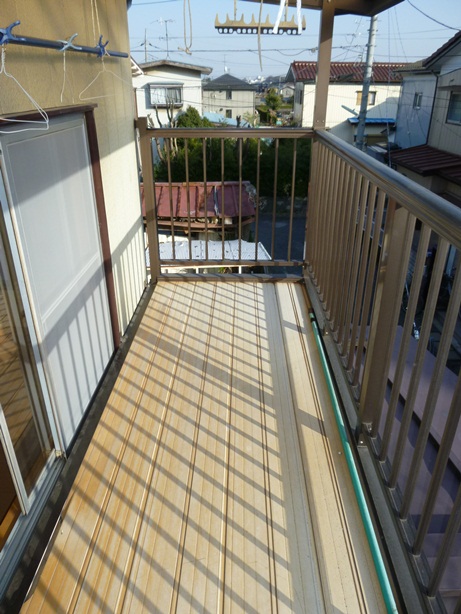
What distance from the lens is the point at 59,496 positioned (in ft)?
5.76

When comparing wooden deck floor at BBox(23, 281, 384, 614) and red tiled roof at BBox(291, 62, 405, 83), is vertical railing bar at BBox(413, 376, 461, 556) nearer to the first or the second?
wooden deck floor at BBox(23, 281, 384, 614)

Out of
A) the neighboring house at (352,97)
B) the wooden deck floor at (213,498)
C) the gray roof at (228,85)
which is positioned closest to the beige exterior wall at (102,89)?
the wooden deck floor at (213,498)

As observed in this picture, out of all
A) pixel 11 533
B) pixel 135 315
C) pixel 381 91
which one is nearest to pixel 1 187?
pixel 11 533

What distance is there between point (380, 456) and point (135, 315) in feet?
6.74

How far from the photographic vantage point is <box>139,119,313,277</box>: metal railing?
3.33 metres

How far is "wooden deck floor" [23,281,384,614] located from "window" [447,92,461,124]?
904 cm

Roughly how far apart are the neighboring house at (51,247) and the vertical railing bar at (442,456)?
1.28 m

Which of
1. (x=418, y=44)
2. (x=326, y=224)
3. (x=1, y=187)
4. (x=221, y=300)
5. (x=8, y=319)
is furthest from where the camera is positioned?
(x=418, y=44)

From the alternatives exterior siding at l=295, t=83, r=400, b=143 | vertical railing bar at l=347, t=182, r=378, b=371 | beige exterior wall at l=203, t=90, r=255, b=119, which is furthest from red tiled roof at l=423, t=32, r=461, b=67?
beige exterior wall at l=203, t=90, r=255, b=119

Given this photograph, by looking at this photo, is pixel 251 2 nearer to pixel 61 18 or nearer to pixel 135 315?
pixel 61 18

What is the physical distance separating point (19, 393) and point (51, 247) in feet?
2.06

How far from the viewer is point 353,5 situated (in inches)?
114

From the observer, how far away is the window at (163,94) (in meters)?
20.3

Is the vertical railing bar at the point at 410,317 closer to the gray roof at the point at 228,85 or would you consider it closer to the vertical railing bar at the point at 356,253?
the vertical railing bar at the point at 356,253
